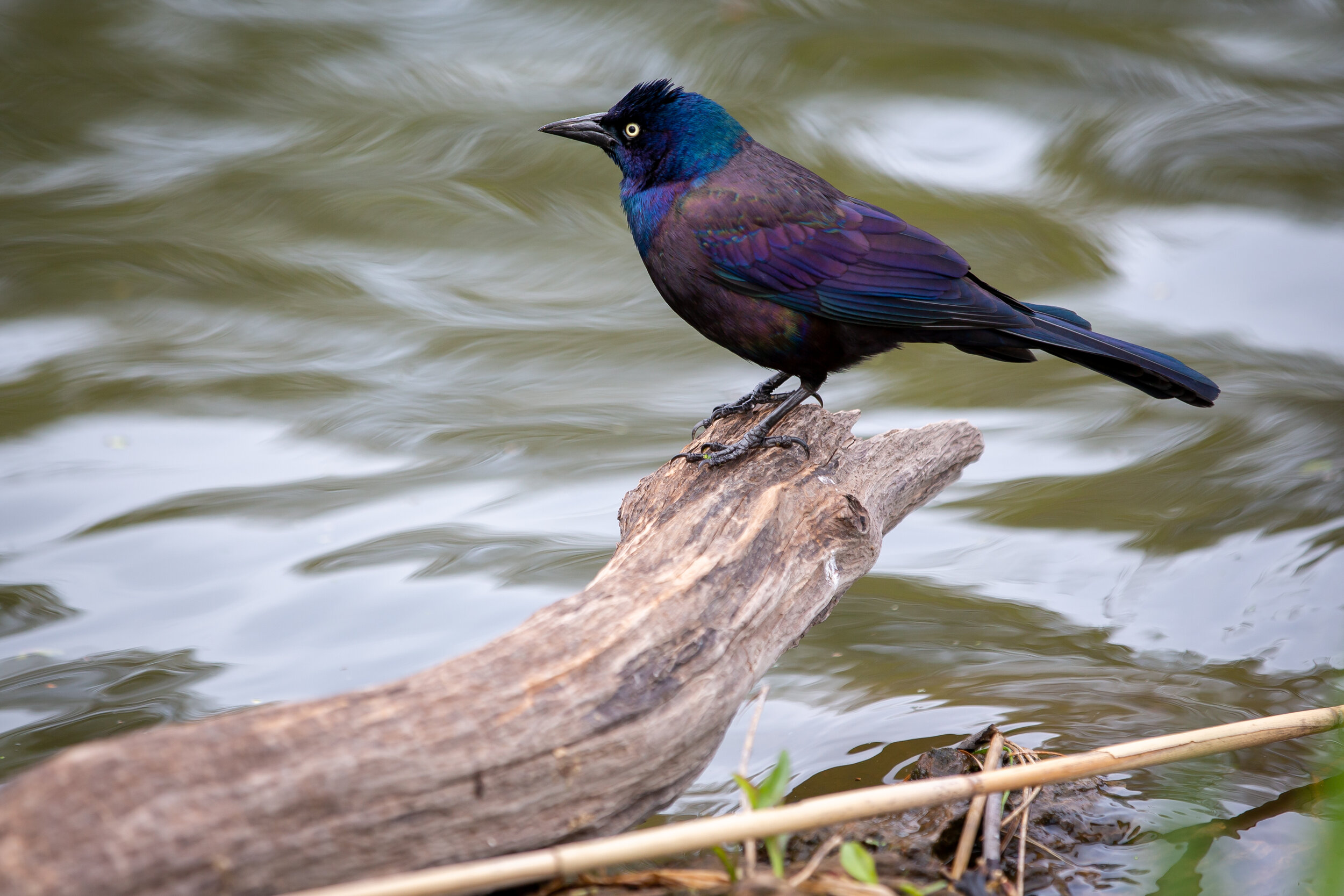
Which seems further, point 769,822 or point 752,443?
point 752,443

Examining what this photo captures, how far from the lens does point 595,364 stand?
7.95 meters

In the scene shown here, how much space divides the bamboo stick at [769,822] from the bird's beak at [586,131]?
109 inches

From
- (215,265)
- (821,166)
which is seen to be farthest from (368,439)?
(821,166)

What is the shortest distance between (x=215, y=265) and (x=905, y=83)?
6431mm

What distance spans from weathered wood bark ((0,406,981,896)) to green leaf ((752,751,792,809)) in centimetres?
19

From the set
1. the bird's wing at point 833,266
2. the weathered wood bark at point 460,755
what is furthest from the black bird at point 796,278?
the weathered wood bark at point 460,755

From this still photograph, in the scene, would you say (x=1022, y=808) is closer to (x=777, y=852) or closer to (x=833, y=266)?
(x=777, y=852)

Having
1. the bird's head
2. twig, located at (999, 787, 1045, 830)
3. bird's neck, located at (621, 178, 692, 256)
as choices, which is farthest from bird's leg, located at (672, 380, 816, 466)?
twig, located at (999, 787, 1045, 830)

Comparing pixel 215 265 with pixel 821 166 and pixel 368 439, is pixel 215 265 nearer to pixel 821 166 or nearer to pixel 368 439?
pixel 368 439

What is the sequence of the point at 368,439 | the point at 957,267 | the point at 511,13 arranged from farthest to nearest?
the point at 511,13
the point at 368,439
the point at 957,267

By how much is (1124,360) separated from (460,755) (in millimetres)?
2433

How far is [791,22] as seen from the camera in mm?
10781

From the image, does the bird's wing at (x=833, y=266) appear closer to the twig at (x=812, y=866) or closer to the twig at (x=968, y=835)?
the twig at (x=968, y=835)

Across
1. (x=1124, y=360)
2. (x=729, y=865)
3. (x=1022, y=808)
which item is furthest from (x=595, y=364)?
(x=729, y=865)
